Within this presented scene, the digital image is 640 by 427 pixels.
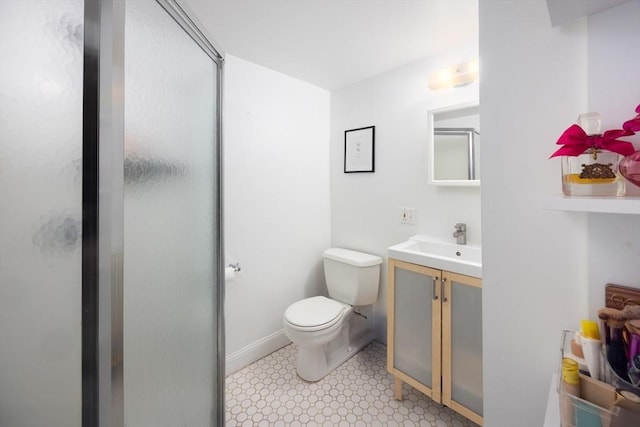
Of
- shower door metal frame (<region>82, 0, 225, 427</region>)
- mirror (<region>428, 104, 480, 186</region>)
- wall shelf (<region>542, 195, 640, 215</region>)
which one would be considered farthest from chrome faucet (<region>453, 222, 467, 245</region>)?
shower door metal frame (<region>82, 0, 225, 427</region>)

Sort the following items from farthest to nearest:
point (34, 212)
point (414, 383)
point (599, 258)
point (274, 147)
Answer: point (274, 147) → point (414, 383) → point (599, 258) → point (34, 212)

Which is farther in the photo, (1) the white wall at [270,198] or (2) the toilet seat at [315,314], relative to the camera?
(1) the white wall at [270,198]

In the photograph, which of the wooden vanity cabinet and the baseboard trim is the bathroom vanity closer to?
the wooden vanity cabinet

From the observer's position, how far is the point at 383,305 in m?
2.15

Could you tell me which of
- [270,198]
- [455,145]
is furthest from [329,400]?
[455,145]

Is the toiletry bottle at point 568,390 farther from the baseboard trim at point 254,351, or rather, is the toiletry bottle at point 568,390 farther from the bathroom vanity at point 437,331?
the baseboard trim at point 254,351

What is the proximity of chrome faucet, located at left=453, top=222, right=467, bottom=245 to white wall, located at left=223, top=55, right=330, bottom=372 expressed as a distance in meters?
1.13

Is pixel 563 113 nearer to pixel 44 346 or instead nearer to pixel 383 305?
pixel 44 346

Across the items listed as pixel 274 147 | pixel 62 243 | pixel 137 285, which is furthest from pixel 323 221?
pixel 62 243

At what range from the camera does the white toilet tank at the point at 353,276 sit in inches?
77.0

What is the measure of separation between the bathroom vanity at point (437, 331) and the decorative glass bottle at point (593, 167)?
80 centimetres

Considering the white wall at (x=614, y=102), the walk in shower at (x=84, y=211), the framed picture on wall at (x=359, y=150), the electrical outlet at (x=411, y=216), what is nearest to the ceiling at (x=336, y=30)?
the framed picture on wall at (x=359, y=150)

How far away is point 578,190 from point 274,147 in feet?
5.95

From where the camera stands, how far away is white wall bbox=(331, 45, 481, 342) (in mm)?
1734
